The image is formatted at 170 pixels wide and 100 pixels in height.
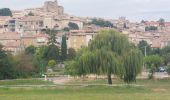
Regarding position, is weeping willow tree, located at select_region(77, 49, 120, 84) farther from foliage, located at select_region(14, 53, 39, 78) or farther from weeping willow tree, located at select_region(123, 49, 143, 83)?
foliage, located at select_region(14, 53, 39, 78)

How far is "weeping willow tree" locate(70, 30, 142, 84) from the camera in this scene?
170 ft

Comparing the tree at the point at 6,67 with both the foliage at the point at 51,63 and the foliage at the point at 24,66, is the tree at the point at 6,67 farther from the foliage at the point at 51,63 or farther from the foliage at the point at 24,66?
the foliage at the point at 51,63

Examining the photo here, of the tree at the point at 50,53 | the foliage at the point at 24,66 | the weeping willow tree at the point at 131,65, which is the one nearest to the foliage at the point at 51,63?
the tree at the point at 50,53

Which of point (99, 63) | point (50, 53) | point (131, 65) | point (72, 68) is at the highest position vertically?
point (99, 63)

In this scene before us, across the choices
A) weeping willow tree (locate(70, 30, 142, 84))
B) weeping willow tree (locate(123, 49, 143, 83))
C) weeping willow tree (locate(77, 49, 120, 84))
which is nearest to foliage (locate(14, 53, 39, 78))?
weeping willow tree (locate(70, 30, 142, 84))

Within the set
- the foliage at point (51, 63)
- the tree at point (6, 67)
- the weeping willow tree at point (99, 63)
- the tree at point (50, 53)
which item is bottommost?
the foliage at point (51, 63)

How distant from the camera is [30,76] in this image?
77.7m

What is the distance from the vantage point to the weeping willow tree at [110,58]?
170 ft

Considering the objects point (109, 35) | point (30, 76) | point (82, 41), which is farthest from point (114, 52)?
point (82, 41)

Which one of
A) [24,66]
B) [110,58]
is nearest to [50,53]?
[24,66]

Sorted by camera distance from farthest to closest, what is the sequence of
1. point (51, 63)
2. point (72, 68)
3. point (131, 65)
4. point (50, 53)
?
point (50, 53) < point (51, 63) < point (72, 68) < point (131, 65)

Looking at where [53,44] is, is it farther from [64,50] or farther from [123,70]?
[123,70]

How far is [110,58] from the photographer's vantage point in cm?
5178

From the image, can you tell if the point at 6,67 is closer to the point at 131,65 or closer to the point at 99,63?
the point at 99,63
